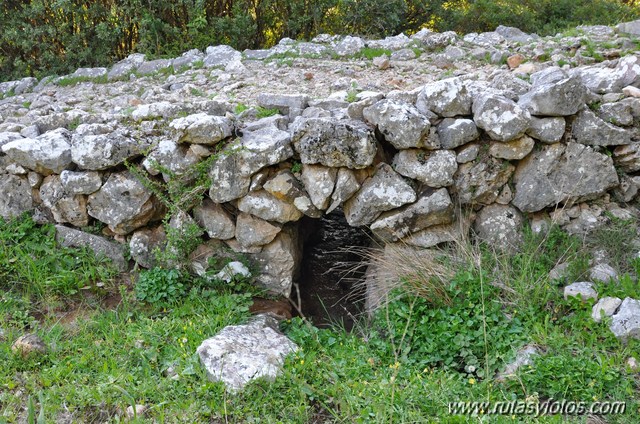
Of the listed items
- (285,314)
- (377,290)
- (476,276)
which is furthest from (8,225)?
(476,276)

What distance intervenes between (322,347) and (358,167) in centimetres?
135

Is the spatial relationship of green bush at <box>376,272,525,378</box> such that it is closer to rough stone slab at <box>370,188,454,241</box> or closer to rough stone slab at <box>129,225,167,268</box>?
rough stone slab at <box>370,188,454,241</box>

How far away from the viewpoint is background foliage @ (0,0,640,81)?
7.93 meters

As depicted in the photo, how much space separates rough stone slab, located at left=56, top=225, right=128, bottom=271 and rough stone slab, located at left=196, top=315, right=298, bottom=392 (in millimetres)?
1391

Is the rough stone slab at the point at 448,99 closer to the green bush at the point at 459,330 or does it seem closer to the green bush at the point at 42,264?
the green bush at the point at 459,330

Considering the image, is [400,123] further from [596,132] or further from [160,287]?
[160,287]

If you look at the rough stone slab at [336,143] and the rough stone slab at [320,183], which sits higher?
the rough stone slab at [336,143]

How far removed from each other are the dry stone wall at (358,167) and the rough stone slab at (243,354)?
2.79 feet

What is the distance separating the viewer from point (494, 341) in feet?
13.3

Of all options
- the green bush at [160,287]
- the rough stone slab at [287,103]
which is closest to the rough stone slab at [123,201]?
the green bush at [160,287]

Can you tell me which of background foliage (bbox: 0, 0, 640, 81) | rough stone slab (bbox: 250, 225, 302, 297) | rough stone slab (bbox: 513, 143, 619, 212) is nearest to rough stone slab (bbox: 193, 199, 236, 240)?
rough stone slab (bbox: 250, 225, 302, 297)

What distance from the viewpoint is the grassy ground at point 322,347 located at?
141 inches

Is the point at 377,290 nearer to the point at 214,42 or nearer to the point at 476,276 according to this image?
the point at 476,276

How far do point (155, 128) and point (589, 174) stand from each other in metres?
3.46
